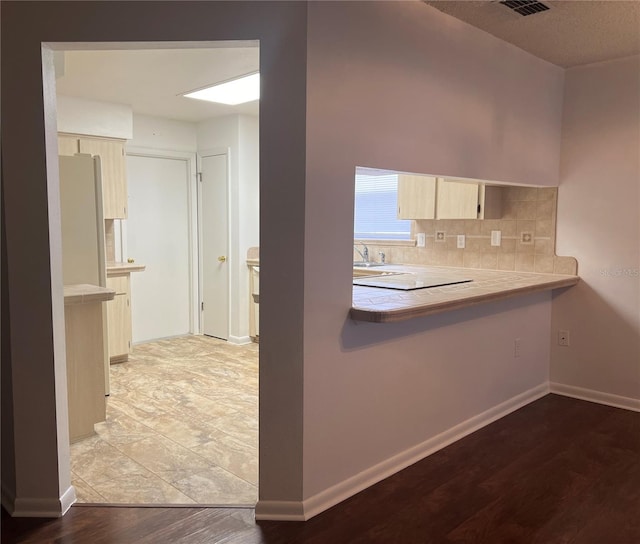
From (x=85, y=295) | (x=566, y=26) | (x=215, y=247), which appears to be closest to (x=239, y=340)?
(x=215, y=247)

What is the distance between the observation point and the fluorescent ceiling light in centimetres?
400

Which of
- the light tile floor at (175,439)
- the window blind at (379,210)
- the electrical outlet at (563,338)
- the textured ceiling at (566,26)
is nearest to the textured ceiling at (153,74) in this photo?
the textured ceiling at (566,26)

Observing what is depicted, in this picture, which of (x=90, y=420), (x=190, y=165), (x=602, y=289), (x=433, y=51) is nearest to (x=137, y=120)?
(x=190, y=165)

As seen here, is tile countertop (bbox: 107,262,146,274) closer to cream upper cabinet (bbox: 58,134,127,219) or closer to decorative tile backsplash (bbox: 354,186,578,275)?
cream upper cabinet (bbox: 58,134,127,219)

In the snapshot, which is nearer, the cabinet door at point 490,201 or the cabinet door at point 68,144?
the cabinet door at point 490,201

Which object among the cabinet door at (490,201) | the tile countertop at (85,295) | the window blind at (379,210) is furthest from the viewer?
the window blind at (379,210)

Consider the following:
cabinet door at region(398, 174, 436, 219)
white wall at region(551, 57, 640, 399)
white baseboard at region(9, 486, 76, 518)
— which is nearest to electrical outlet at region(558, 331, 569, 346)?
white wall at region(551, 57, 640, 399)

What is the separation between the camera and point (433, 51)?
278cm

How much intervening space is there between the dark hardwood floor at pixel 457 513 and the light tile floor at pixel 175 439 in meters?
0.19

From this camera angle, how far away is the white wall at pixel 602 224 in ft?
12.1

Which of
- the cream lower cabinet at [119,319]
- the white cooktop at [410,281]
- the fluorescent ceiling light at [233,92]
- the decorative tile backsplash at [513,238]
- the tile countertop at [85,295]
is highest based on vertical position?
the fluorescent ceiling light at [233,92]

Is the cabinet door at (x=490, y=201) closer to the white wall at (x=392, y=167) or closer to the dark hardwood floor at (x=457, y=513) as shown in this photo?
the white wall at (x=392, y=167)

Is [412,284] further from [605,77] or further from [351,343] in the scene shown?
[605,77]

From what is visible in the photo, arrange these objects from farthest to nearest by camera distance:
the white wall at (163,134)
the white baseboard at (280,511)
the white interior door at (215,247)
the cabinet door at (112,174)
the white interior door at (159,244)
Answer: the white interior door at (215,247) → the white interior door at (159,244) → the white wall at (163,134) → the cabinet door at (112,174) → the white baseboard at (280,511)
